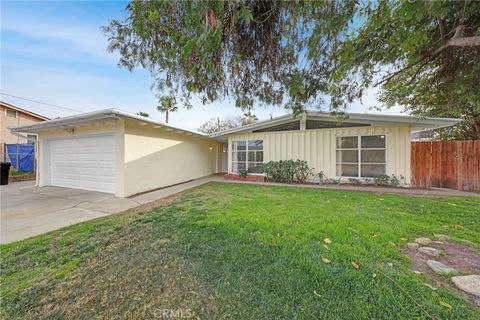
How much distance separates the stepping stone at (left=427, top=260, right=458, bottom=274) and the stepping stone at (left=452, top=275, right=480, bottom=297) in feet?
0.38

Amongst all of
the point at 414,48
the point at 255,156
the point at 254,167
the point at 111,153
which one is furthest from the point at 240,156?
the point at 414,48

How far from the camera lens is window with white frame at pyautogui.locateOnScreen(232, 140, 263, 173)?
10727mm

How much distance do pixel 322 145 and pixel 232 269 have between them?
832cm

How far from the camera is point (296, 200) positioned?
557 centimetres

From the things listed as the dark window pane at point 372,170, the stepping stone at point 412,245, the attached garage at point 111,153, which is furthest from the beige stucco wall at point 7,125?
the dark window pane at point 372,170

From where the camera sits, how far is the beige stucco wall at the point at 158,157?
6.96 m

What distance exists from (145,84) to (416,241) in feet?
18.0

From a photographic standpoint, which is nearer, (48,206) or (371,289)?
(371,289)

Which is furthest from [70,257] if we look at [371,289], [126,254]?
[371,289]

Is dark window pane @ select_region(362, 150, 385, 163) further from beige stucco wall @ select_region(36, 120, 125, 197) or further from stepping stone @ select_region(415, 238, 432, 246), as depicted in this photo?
beige stucco wall @ select_region(36, 120, 125, 197)

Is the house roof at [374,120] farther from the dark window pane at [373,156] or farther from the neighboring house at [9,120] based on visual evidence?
the neighboring house at [9,120]

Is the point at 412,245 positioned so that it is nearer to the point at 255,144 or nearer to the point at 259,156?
the point at 259,156

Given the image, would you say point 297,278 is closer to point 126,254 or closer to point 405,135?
point 126,254

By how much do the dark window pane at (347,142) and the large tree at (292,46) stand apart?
4233mm
